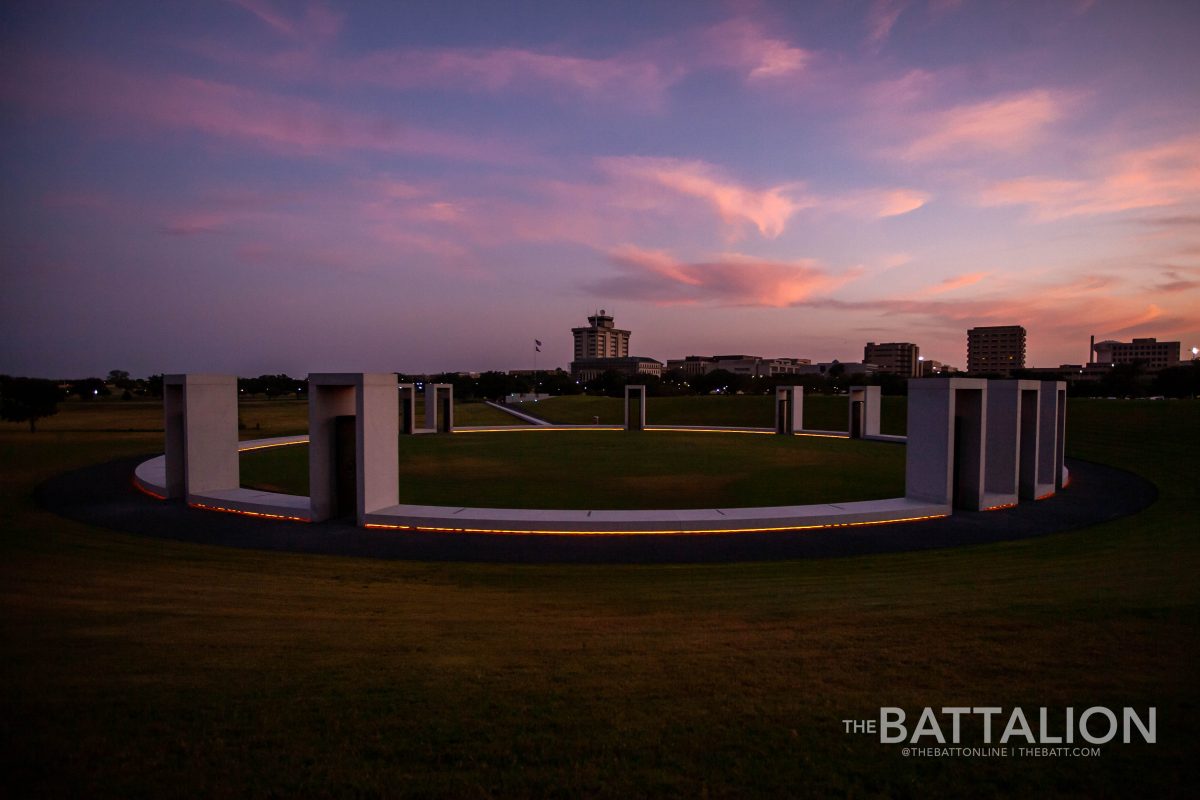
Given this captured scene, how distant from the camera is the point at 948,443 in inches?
537

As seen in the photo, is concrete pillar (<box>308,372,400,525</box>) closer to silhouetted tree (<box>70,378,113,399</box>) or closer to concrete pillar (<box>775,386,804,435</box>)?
concrete pillar (<box>775,386,804,435</box>)

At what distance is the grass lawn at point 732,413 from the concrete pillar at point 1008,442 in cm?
2148

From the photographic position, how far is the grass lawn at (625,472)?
48.8 feet

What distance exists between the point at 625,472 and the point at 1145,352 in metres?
226

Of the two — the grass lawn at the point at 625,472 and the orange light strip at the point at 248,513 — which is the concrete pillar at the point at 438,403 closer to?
the grass lawn at the point at 625,472

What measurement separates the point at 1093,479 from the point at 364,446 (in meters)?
20.8

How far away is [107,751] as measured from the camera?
349 cm

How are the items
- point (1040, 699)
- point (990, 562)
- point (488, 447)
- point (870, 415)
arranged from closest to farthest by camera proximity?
point (1040, 699)
point (990, 562)
point (488, 447)
point (870, 415)

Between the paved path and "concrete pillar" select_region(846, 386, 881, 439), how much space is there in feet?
53.8

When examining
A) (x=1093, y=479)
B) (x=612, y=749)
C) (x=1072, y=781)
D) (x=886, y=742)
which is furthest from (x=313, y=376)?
(x=1093, y=479)

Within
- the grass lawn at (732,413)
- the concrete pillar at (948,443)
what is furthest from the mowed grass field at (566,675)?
the grass lawn at (732,413)

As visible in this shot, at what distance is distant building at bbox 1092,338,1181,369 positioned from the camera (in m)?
175

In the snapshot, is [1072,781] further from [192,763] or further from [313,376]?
[313,376]

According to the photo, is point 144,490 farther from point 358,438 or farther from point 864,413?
point 864,413
